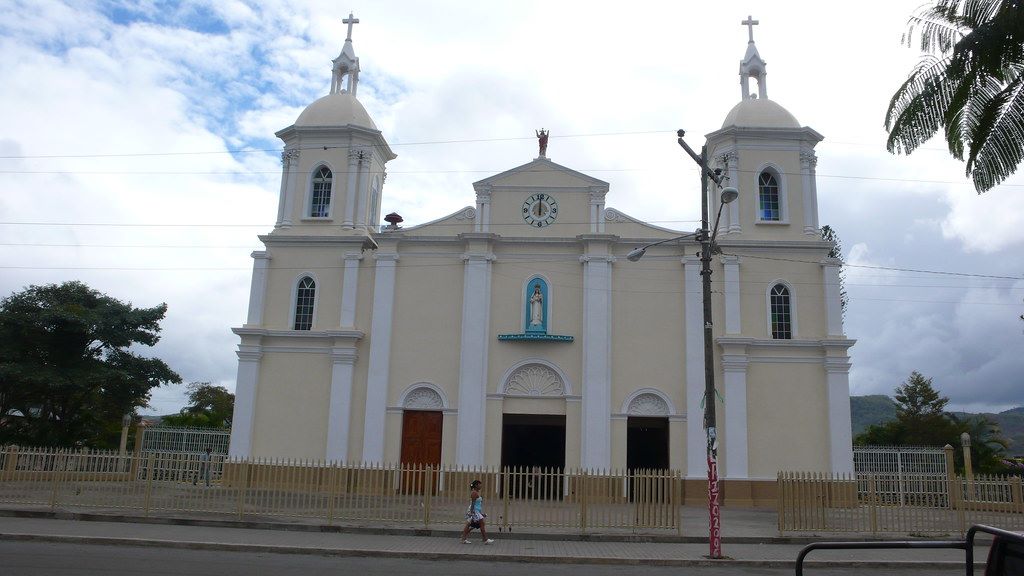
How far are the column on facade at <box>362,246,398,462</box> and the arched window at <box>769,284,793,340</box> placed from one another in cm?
1292

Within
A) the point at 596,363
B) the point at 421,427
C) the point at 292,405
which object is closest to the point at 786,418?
the point at 596,363

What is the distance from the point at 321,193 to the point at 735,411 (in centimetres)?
1646

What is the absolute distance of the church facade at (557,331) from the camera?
25.7 metres

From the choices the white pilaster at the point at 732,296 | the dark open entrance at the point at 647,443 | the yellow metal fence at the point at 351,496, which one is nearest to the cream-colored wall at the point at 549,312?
the dark open entrance at the point at 647,443

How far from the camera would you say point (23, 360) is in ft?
104

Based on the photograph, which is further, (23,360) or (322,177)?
(23,360)

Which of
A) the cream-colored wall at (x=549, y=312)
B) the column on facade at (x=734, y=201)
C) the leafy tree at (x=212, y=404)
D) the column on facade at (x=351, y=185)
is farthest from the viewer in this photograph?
the leafy tree at (x=212, y=404)

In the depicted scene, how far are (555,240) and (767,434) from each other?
9.42 m

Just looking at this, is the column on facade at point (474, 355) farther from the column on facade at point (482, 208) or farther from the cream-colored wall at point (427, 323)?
the column on facade at point (482, 208)

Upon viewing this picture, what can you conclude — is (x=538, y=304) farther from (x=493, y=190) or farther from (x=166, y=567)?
(x=166, y=567)

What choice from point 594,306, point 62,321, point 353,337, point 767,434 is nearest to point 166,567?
point 353,337

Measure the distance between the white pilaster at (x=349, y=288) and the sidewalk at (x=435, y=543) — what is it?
410 inches

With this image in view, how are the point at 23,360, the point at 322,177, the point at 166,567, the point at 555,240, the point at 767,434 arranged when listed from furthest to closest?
the point at 23,360, the point at 322,177, the point at 555,240, the point at 767,434, the point at 166,567

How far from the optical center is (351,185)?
28578 millimetres
